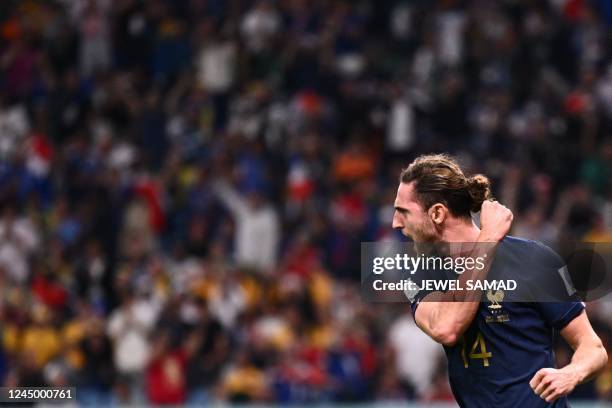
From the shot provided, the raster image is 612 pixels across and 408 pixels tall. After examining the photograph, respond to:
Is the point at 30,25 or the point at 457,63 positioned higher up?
the point at 30,25

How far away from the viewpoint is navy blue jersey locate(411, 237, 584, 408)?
185 inches

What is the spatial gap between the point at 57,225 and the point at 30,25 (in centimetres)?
428

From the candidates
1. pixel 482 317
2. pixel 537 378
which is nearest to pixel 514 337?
pixel 482 317

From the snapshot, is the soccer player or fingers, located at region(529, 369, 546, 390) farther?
the soccer player

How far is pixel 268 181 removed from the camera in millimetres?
15211

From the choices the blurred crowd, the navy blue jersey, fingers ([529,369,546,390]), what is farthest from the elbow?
the blurred crowd

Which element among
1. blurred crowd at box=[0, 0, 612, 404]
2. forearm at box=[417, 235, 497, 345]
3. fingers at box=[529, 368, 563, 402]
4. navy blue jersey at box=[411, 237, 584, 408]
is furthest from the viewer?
blurred crowd at box=[0, 0, 612, 404]

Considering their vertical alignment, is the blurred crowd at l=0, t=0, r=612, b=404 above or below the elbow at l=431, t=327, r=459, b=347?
above

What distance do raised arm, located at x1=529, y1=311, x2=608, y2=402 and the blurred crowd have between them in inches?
249

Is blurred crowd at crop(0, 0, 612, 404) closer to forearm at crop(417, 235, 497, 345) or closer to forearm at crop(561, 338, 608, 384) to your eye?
forearm at crop(561, 338, 608, 384)

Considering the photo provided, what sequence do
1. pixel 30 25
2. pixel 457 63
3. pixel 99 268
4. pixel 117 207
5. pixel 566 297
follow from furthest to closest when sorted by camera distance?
pixel 30 25 → pixel 457 63 → pixel 117 207 → pixel 99 268 → pixel 566 297

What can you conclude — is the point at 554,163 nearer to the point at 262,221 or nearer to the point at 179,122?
the point at 262,221

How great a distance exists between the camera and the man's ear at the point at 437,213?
4.77 meters

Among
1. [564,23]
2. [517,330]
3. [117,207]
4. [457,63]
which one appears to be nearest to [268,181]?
[117,207]
